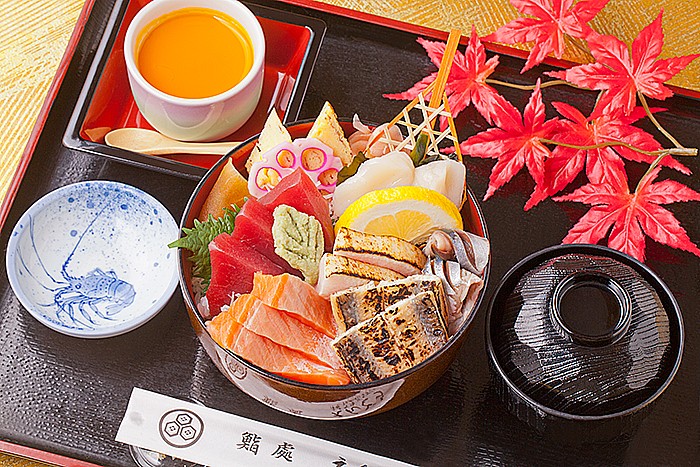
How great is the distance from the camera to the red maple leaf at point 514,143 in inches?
63.7

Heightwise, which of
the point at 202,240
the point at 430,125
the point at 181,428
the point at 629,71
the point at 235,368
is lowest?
the point at 181,428

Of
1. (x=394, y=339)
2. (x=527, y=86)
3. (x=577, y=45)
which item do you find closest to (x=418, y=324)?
(x=394, y=339)

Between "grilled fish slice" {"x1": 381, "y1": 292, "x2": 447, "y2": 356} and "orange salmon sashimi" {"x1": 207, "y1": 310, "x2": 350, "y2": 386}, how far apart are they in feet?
0.32

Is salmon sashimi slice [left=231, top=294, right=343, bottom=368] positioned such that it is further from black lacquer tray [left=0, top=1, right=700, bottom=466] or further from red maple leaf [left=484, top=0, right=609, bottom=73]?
red maple leaf [left=484, top=0, right=609, bottom=73]

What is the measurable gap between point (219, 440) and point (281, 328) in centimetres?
Answer: 25

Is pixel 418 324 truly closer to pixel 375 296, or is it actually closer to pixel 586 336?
pixel 375 296

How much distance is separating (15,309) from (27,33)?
679 mm

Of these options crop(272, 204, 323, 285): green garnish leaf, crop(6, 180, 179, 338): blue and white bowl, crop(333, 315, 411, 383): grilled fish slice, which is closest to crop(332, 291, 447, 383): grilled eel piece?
crop(333, 315, 411, 383): grilled fish slice

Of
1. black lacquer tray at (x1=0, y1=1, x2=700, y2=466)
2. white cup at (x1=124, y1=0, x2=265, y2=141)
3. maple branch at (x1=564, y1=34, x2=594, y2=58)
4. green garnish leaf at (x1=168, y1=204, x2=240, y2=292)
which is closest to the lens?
green garnish leaf at (x1=168, y1=204, x2=240, y2=292)

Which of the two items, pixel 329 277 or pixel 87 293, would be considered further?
pixel 87 293

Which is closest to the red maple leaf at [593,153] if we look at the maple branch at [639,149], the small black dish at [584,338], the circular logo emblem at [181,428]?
the maple branch at [639,149]

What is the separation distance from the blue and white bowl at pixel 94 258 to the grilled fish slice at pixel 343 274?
13.6 inches

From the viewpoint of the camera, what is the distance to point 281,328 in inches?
47.6

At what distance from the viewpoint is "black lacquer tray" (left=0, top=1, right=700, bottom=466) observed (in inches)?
55.4
